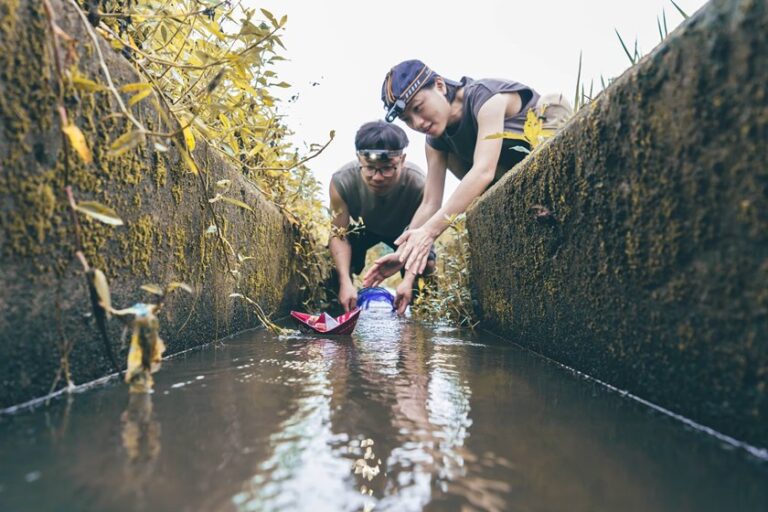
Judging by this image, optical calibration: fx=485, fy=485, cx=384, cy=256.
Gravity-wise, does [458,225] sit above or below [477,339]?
above

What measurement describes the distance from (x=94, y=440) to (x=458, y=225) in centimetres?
271

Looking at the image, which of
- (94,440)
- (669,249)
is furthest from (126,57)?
(669,249)

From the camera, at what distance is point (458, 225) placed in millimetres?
3334

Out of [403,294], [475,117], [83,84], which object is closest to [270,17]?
[83,84]

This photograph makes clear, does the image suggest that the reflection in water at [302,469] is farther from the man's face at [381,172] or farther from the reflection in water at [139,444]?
the man's face at [381,172]

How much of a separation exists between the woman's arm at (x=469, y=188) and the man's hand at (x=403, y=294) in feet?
2.39

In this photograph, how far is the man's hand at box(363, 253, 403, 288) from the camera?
3.86m

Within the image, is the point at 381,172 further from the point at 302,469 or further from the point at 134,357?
the point at 302,469

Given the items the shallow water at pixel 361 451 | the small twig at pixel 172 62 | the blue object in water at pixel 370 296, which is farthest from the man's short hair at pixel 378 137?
the shallow water at pixel 361 451

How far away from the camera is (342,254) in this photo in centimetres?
518

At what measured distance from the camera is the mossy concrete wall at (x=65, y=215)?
39.2 inches

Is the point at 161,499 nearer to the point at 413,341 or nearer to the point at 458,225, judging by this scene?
the point at 413,341

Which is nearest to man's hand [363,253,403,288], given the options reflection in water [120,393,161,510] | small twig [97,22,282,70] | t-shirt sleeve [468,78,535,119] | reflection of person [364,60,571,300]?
reflection of person [364,60,571,300]

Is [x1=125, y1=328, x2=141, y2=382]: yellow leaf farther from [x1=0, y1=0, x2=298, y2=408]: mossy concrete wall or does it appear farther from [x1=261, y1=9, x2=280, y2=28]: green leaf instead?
[x1=261, y1=9, x2=280, y2=28]: green leaf
